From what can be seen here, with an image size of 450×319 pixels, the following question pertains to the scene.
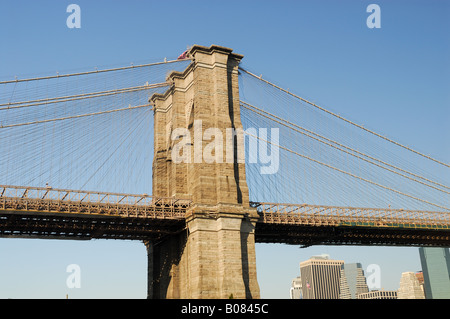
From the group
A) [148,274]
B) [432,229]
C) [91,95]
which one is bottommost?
[148,274]

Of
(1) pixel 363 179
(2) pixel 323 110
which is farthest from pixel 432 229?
(2) pixel 323 110

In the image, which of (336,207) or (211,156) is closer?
(211,156)

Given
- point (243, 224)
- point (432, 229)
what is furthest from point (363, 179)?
point (243, 224)

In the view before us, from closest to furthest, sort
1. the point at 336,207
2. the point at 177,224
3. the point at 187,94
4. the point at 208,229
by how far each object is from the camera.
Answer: the point at 208,229 → the point at 177,224 → the point at 187,94 → the point at 336,207

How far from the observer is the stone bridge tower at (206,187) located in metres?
62.6

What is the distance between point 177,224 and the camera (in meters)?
71.2

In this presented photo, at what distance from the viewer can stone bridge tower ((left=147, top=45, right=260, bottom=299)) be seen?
62.6m

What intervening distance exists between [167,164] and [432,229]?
4881 cm

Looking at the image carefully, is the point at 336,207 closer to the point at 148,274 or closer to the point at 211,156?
the point at 211,156

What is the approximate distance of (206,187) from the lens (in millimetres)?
66062
